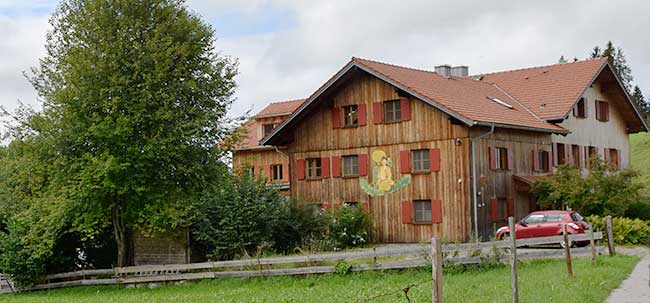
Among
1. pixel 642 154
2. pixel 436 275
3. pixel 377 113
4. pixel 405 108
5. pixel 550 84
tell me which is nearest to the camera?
pixel 436 275

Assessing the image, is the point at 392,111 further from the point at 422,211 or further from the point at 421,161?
the point at 422,211

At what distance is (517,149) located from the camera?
117 feet

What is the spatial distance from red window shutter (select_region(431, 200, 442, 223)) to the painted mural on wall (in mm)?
1640

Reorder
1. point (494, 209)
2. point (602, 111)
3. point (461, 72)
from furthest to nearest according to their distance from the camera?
point (461, 72) < point (602, 111) < point (494, 209)

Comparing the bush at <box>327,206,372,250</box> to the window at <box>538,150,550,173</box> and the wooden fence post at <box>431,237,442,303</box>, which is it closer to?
the window at <box>538,150,550,173</box>

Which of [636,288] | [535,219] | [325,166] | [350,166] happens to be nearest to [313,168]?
[325,166]

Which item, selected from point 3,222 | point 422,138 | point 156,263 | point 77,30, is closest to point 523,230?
point 422,138

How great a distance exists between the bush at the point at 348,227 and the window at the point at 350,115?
3.76 meters

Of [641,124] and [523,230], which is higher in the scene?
[641,124]

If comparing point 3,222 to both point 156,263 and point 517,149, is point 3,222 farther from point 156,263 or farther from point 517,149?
point 517,149

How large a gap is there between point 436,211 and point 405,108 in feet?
14.2

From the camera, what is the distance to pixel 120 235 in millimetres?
31047

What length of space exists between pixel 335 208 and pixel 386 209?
227cm

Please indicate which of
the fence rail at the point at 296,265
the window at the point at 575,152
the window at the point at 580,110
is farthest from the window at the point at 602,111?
the fence rail at the point at 296,265
